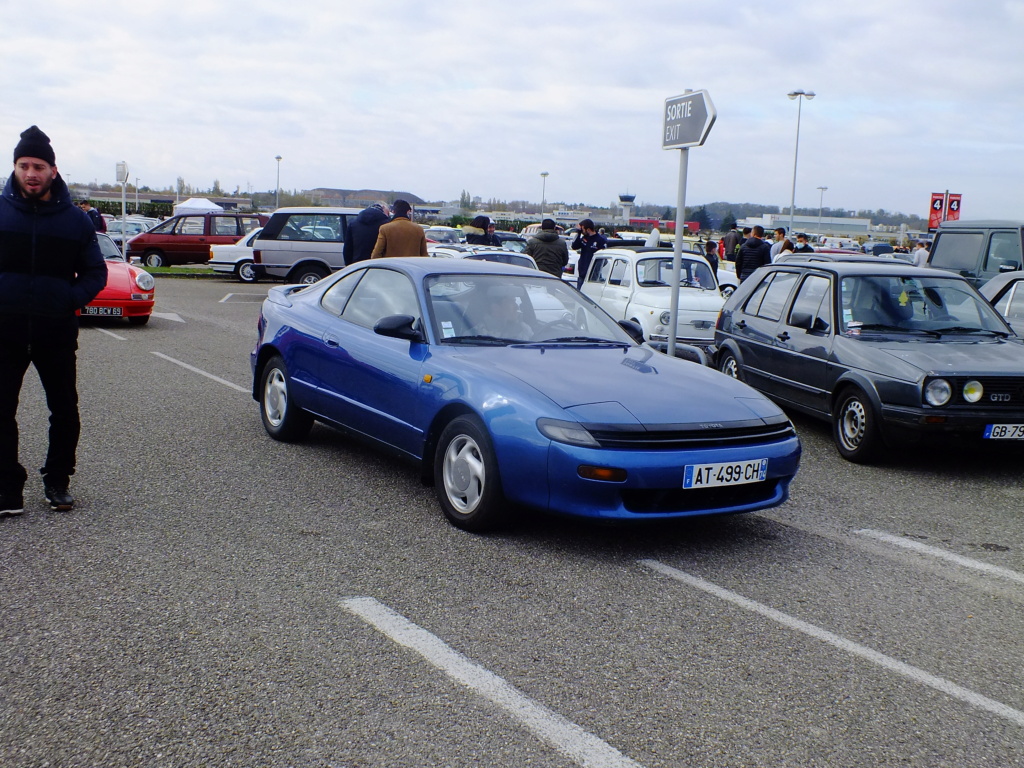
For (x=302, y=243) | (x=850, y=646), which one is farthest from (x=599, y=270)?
(x=850, y=646)

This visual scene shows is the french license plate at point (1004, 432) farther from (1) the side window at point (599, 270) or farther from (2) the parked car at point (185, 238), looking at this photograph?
(2) the parked car at point (185, 238)

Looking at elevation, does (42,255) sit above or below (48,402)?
above

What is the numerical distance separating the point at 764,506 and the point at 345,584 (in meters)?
2.10

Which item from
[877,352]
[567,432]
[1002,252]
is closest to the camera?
[567,432]

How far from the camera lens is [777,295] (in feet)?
29.5

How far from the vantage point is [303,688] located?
326 centimetres

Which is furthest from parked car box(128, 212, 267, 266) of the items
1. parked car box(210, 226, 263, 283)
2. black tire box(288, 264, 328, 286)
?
black tire box(288, 264, 328, 286)

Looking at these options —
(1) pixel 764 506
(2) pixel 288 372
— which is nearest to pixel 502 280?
(2) pixel 288 372

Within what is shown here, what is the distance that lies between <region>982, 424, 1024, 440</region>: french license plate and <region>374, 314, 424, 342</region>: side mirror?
3.93 metres

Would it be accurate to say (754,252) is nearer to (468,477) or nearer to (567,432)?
(468,477)

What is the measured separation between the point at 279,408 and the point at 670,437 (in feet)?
11.1

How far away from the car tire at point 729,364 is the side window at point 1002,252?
16.5ft

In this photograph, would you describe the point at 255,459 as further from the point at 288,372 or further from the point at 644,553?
the point at 644,553

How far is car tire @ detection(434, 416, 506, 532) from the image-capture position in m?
4.86
